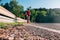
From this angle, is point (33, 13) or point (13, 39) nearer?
point (13, 39)

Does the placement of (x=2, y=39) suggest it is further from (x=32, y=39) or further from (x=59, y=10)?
(x=59, y=10)

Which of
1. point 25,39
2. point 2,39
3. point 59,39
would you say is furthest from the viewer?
point 59,39

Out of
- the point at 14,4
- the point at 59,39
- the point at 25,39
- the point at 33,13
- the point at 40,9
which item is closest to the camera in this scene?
the point at 25,39

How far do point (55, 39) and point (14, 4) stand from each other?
9012 centimetres

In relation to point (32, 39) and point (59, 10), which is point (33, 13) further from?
point (32, 39)

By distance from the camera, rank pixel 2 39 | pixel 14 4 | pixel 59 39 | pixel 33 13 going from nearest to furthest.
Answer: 1. pixel 2 39
2. pixel 59 39
3. pixel 14 4
4. pixel 33 13

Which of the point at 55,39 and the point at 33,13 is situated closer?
the point at 55,39

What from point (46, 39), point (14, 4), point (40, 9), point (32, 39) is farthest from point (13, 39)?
point (40, 9)

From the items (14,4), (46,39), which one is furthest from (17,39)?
(14,4)

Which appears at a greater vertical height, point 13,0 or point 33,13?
point 13,0

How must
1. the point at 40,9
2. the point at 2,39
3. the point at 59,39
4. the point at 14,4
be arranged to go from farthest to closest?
1. the point at 40,9
2. the point at 14,4
3. the point at 59,39
4. the point at 2,39

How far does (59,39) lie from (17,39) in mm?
1113

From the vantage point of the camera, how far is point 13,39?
4594 millimetres

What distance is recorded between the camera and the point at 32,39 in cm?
491
